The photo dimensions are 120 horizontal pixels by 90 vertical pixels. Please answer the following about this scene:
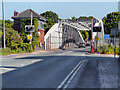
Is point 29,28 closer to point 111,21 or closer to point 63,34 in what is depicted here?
point 63,34

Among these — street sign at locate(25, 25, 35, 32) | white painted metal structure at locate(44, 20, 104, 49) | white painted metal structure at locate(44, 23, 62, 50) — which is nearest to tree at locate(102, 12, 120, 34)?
white painted metal structure at locate(44, 20, 104, 49)

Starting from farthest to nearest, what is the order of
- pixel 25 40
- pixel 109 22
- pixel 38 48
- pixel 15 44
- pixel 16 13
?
pixel 109 22 < pixel 16 13 < pixel 38 48 < pixel 25 40 < pixel 15 44

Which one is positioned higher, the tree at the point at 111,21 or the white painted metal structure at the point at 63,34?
the tree at the point at 111,21

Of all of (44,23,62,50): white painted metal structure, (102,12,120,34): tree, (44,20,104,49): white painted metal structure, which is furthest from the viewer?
(102,12,120,34): tree

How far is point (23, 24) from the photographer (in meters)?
48.8

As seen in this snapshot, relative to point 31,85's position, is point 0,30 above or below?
above

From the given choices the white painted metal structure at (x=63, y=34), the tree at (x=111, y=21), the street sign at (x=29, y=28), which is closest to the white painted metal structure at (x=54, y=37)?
the white painted metal structure at (x=63, y=34)

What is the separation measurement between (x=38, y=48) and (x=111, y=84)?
39.8 meters

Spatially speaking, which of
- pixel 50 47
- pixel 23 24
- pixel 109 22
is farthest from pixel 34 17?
pixel 109 22

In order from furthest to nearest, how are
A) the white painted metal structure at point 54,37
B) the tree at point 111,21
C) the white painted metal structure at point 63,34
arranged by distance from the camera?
the tree at point 111,21 < the white painted metal structure at point 63,34 < the white painted metal structure at point 54,37

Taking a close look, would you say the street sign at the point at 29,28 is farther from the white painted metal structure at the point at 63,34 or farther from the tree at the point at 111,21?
the tree at the point at 111,21

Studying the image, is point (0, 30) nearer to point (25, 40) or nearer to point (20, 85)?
point (25, 40)

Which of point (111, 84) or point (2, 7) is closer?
point (111, 84)

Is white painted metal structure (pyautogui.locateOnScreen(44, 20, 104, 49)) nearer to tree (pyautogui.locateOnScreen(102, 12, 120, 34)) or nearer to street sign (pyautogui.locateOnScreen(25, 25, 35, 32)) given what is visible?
street sign (pyautogui.locateOnScreen(25, 25, 35, 32))
